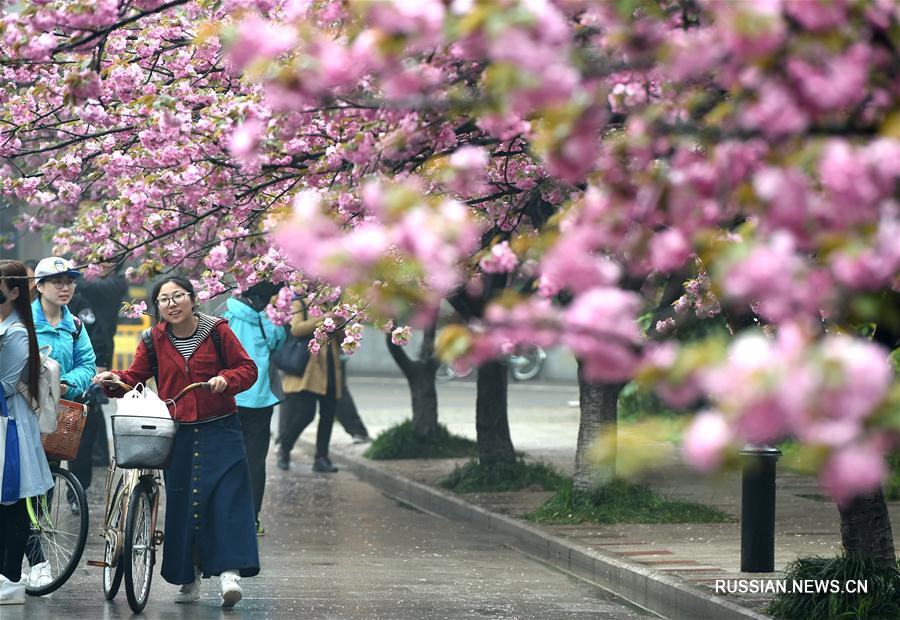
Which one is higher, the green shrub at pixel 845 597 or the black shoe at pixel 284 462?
the black shoe at pixel 284 462

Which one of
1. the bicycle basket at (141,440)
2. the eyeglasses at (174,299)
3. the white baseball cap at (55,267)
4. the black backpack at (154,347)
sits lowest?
the bicycle basket at (141,440)

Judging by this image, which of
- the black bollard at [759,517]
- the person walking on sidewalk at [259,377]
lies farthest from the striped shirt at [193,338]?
the black bollard at [759,517]

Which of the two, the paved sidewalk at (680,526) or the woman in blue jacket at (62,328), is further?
the paved sidewalk at (680,526)

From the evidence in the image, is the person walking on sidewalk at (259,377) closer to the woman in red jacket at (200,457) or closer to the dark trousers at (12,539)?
the woman in red jacket at (200,457)

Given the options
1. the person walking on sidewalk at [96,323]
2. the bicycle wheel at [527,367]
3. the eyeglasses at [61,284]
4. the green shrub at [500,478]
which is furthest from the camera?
the bicycle wheel at [527,367]

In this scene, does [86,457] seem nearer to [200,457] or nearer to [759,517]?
[200,457]

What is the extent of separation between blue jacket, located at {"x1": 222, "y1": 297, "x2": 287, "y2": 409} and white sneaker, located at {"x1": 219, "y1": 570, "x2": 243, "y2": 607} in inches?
110

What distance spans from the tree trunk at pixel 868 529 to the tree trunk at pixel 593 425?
4074 mm

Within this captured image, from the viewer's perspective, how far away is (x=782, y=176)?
3.25 m

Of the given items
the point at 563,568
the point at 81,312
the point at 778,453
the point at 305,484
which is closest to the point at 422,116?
the point at 778,453

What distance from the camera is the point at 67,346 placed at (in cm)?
977

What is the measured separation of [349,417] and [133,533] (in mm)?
10939

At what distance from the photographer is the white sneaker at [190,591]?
8805 millimetres

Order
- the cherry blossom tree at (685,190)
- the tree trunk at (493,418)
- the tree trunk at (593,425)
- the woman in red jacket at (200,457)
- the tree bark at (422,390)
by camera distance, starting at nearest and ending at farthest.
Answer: the cherry blossom tree at (685,190), the woman in red jacket at (200,457), the tree trunk at (593,425), the tree trunk at (493,418), the tree bark at (422,390)
